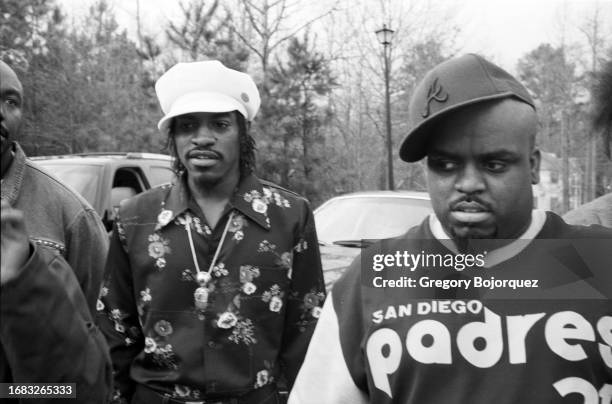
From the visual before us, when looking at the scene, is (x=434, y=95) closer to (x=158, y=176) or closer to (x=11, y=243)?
(x=11, y=243)

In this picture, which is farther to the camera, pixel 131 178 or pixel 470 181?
pixel 131 178

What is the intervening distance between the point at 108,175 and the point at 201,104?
4.57m

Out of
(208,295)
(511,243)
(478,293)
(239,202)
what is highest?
(239,202)

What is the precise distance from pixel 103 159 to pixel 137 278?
16.3 feet

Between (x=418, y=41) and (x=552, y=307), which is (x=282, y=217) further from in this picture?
(x=418, y=41)

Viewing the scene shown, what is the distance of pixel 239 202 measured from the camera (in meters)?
2.50

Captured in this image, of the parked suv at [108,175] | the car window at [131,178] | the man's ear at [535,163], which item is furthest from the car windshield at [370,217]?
the man's ear at [535,163]

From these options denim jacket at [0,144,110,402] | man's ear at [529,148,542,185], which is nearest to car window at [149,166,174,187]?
denim jacket at [0,144,110,402]

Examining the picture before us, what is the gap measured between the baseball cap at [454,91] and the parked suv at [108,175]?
5023mm

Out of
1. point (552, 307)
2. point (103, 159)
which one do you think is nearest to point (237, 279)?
point (552, 307)

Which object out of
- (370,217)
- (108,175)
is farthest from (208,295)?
(108,175)

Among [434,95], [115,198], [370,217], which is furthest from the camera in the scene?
[115,198]

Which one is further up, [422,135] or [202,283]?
[422,135]

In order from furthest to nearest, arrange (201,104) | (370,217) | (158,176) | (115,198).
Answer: (158,176), (115,198), (370,217), (201,104)
